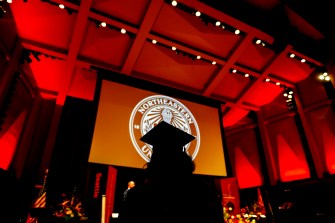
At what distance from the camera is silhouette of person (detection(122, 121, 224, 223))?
4.24 ft

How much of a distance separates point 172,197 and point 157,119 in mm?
4129

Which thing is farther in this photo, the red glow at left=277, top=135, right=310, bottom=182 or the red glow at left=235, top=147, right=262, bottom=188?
the red glow at left=235, top=147, right=262, bottom=188

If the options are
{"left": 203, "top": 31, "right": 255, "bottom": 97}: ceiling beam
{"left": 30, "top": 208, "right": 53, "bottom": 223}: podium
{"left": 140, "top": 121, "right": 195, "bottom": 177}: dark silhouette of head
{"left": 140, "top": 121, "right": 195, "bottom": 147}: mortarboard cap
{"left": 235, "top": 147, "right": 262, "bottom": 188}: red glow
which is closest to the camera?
{"left": 140, "top": 121, "right": 195, "bottom": 177}: dark silhouette of head

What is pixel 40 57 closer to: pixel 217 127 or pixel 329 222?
pixel 217 127

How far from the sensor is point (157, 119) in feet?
17.9

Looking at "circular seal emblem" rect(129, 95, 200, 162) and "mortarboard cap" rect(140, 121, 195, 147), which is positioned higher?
"circular seal emblem" rect(129, 95, 200, 162)

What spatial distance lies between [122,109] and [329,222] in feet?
14.5

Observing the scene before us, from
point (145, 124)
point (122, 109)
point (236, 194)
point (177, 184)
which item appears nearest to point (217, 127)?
point (236, 194)

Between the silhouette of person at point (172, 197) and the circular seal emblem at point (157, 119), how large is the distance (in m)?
3.54

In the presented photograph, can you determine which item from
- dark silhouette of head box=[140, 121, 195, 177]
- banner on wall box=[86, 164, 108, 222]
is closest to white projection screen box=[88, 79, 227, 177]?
banner on wall box=[86, 164, 108, 222]

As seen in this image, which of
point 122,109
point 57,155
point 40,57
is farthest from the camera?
point 57,155

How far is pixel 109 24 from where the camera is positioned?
5.15 meters

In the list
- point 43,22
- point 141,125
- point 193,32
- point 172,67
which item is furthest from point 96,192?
point 193,32

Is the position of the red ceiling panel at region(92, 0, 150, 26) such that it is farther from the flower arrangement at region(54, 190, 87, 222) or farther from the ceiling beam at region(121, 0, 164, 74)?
the flower arrangement at region(54, 190, 87, 222)
